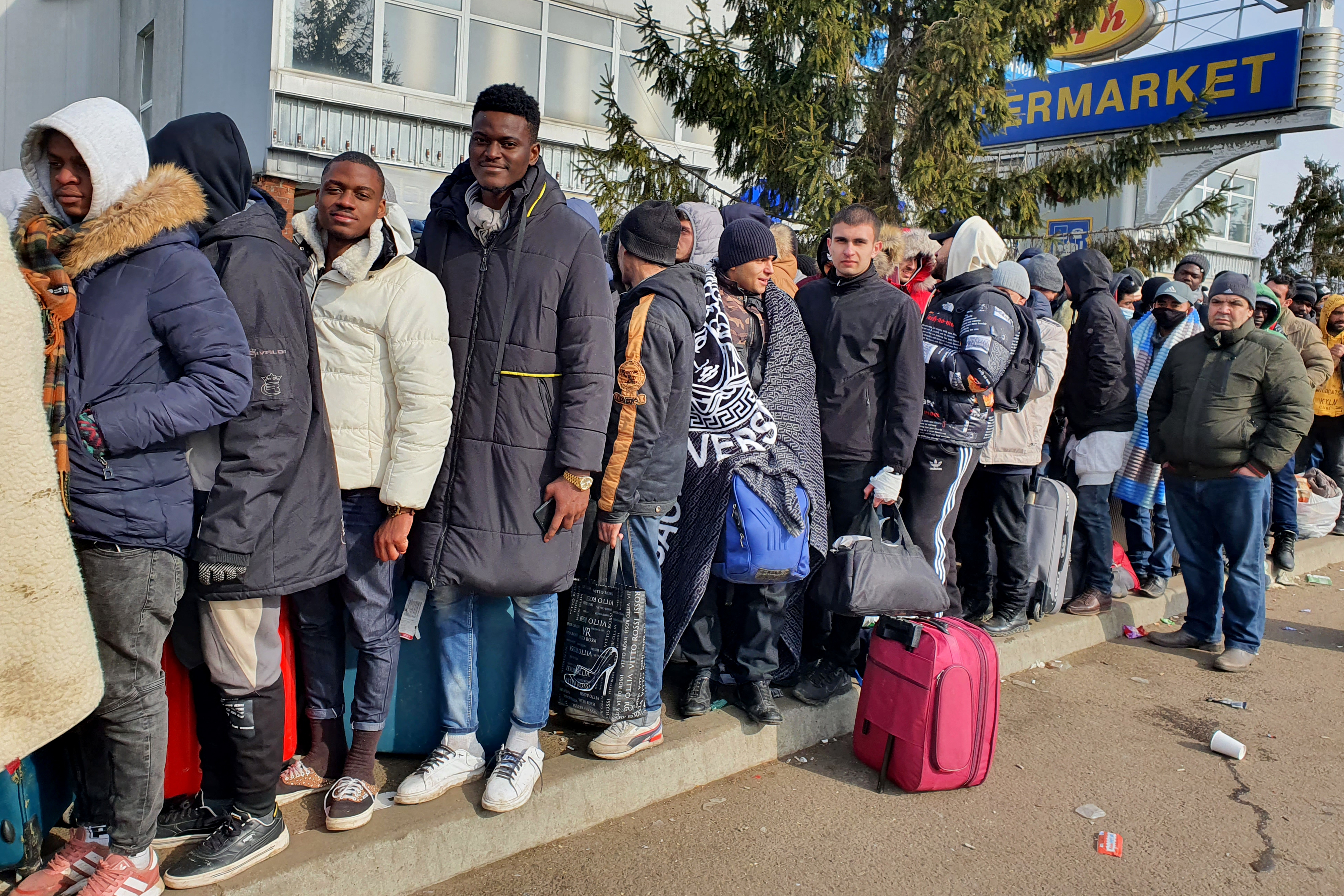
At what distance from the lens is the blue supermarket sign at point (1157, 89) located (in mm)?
13828

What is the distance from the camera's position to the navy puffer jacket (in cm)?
240

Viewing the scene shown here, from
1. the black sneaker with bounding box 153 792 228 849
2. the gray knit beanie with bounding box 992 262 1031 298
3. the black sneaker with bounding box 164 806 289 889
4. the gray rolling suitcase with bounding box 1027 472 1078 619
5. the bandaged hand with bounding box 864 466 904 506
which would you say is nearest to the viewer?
the black sneaker with bounding box 164 806 289 889

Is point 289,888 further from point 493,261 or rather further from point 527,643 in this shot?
point 493,261

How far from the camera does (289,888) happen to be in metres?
2.69

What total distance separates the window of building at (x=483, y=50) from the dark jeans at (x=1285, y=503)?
806 cm

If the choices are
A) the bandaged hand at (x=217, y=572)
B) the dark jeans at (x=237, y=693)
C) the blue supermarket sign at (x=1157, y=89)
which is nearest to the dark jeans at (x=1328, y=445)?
the blue supermarket sign at (x=1157, y=89)

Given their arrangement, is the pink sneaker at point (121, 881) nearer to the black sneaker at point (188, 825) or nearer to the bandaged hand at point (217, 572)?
the black sneaker at point (188, 825)

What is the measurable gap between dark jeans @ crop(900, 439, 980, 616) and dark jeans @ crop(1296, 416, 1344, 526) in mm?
5774

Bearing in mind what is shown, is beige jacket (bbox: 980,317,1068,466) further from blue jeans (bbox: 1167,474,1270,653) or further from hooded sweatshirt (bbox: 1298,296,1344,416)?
hooded sweatshirt (bbox: 1298,296,1344,416)

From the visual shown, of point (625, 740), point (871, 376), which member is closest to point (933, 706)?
point (625, 740)

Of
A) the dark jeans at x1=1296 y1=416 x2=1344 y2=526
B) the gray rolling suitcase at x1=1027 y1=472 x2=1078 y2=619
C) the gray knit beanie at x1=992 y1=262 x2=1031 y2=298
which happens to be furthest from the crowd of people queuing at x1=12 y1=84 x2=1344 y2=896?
the dark jeans at x1=1296 y1=416 x2=1344 y2=526

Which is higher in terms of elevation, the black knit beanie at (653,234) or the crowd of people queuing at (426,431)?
the black knit beanie at (653,234)

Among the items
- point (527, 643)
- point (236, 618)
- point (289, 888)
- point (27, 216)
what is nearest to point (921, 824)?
point (527, 643)

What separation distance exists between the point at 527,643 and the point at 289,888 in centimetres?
100
